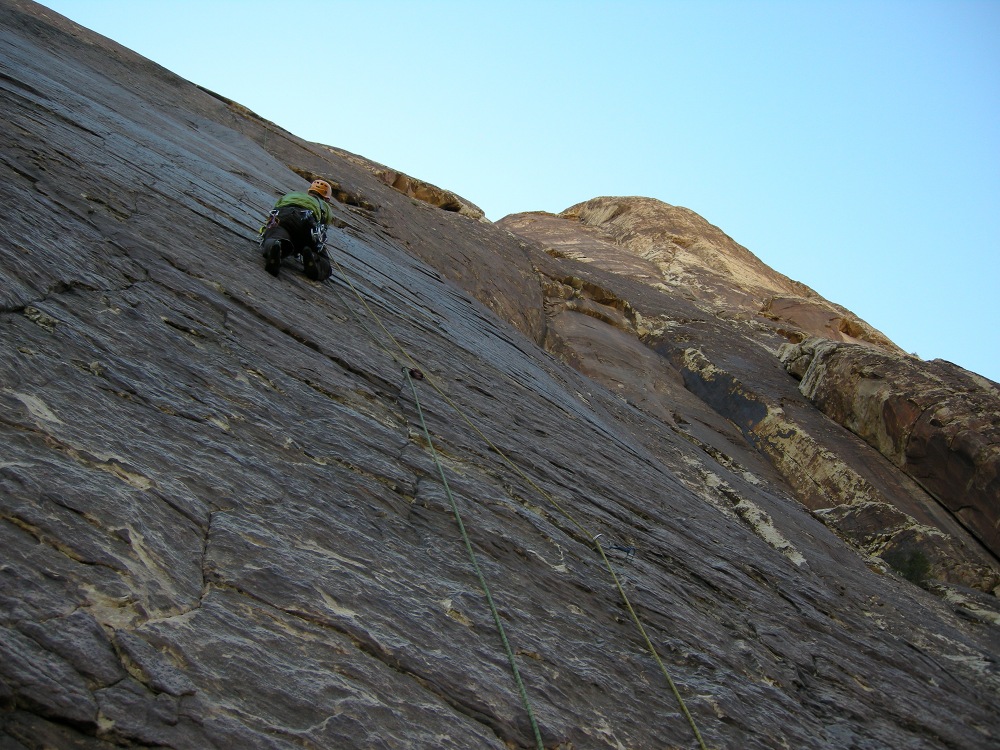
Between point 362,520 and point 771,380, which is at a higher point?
point 771,380

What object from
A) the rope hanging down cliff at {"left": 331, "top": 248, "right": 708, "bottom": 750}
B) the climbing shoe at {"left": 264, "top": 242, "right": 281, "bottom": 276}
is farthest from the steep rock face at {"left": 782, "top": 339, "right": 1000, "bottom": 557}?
the climbing shoe at {"left": 264, "top": 242, "right": 281, "bottom": 276}

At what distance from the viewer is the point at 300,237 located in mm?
7457

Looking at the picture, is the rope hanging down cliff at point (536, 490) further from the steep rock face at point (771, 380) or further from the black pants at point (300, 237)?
the steep rock face at point (771, 380)

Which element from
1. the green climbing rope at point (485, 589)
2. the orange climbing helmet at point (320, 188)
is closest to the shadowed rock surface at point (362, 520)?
the green climbing rope at point (485, 589)

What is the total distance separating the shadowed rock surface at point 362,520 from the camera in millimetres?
2846

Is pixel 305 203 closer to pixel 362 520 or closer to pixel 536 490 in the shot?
pixel 536 490

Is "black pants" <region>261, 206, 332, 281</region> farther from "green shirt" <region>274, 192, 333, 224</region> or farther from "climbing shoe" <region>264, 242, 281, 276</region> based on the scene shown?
"climbing shoe" <region>264, 242, 281, 276</region>

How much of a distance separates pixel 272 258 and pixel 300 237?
24.7 inches

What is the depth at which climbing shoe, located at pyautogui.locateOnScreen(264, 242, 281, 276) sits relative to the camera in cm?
690

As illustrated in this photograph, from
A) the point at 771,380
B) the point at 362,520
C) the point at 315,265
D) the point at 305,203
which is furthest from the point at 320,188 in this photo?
the point at 771,380

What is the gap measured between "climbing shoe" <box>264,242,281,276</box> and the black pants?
0.66ft

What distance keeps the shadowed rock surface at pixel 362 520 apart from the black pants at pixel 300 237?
19 centimetres

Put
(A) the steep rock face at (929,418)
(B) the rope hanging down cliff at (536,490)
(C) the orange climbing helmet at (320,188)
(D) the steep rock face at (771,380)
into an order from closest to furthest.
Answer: (B) the rope hanging down cliff at (536,490), (C) the orange climbing helmet at (320,188), (D) the steep rock face at (771,380), (A) the steep rock face at (929,418)

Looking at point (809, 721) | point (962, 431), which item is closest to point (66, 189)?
point (809, 721)
